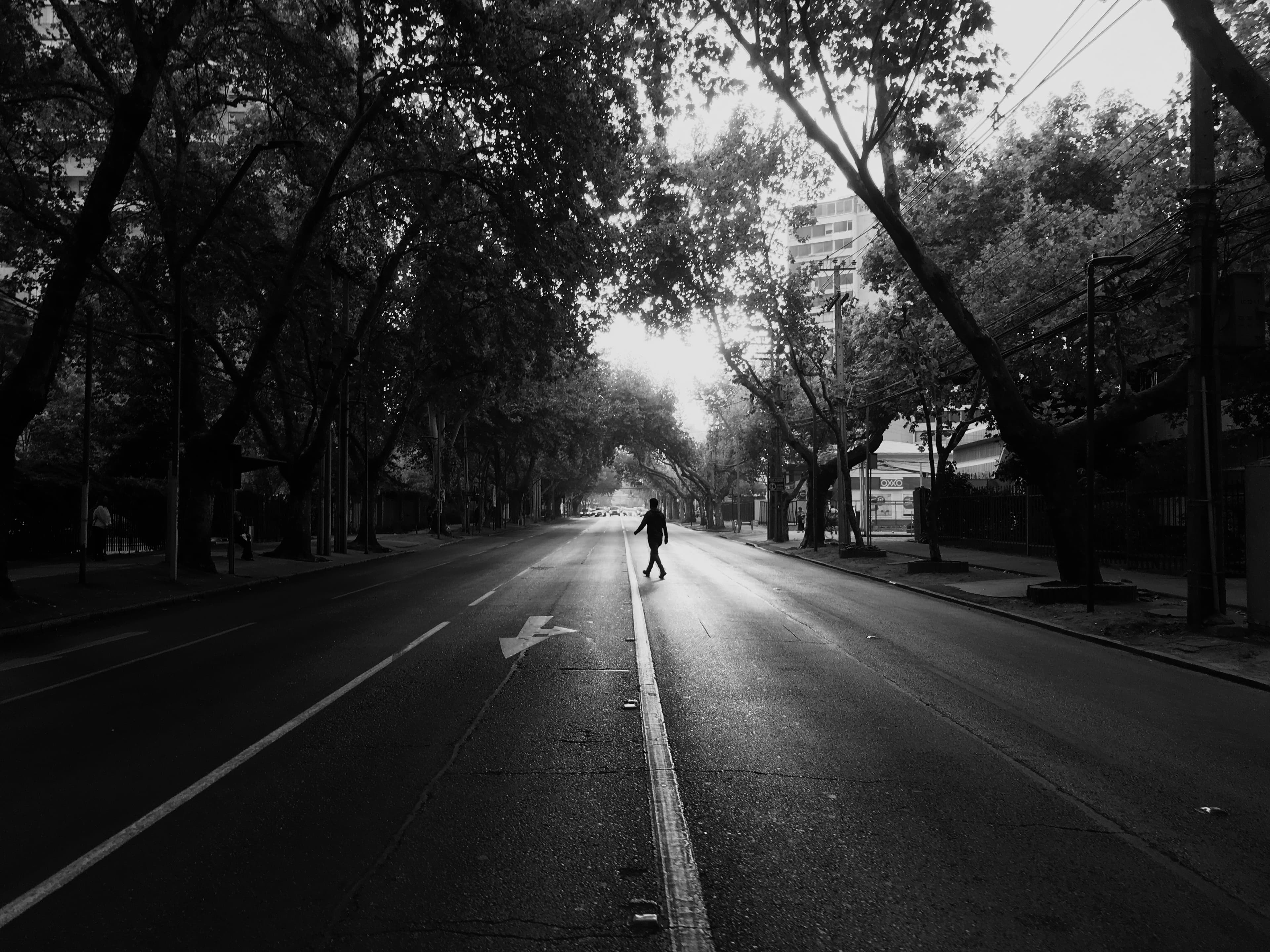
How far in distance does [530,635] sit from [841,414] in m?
18.6

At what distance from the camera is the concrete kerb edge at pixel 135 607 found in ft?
39.0

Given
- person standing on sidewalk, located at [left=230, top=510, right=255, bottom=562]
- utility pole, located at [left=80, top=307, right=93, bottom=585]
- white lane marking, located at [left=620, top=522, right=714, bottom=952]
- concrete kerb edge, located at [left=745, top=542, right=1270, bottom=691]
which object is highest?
utility pole, located at [left=80, top=307, right=93, bottom=585]

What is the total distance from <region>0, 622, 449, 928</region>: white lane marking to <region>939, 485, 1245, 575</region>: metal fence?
1274 cm

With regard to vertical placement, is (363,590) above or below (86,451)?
below

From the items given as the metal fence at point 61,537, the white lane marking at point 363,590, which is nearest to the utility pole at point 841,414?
the white lane marking at point 363,590

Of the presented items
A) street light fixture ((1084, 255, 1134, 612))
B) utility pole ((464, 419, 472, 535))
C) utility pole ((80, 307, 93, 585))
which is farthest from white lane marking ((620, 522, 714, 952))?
utility pole ((464, 419, 472, 535))

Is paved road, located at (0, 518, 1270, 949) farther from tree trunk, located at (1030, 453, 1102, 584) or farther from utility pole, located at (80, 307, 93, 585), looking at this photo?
utility pole, located at (80, 307, 93, 585)

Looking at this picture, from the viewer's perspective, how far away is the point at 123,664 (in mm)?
9273

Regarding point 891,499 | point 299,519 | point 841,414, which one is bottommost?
point 299,519

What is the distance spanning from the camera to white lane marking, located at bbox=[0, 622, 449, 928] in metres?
3.57

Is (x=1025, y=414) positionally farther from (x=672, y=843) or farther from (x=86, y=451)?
(x=86, y=451)

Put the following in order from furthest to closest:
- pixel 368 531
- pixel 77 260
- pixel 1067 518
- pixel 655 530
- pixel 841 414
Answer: pixel 368 531
pixel 841 414
pixel 655 530
pixel 1067 518
pixel 77 260

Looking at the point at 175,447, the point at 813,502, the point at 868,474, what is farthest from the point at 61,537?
the point at 813,502

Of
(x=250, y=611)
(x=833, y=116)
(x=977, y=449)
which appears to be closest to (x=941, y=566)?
(x=833, y=116)
